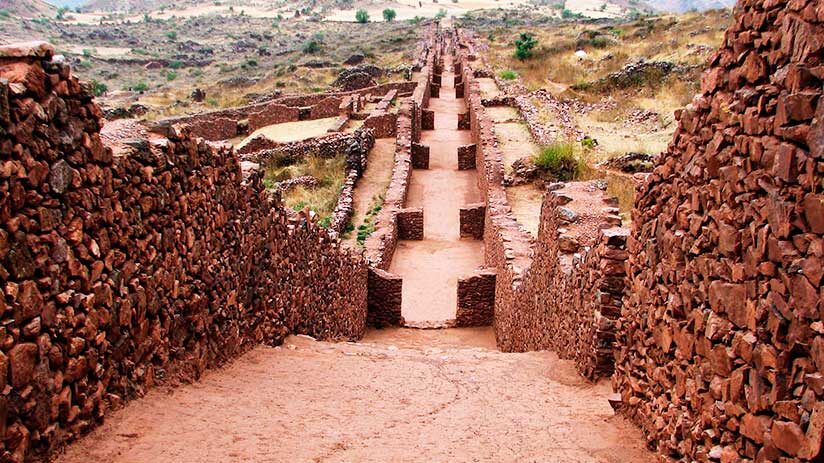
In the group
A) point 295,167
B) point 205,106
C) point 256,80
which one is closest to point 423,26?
point 256,80

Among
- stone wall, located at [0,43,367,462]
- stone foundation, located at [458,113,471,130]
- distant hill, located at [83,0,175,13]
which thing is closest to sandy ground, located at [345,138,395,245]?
stone foundation, located at [458,113,471,130]

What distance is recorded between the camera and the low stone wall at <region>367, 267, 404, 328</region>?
14.2 m

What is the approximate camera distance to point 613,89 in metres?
28.4

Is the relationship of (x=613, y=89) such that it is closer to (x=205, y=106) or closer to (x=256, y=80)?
(x=205, y=106)

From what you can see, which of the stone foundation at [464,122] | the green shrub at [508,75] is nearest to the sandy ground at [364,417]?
the stone foundation at [464,122]

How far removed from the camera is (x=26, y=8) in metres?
117

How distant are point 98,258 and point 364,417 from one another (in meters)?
2.36

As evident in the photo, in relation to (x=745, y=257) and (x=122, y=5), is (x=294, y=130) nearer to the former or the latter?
(x=745, y=257)

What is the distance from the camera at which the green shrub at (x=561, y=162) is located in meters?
17.9

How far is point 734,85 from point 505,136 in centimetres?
2072

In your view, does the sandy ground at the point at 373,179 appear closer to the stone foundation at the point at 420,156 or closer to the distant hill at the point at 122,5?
the stone foundation at the point at 420,156

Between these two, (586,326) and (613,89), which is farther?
(613,89)

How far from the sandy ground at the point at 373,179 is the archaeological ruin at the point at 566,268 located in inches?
381

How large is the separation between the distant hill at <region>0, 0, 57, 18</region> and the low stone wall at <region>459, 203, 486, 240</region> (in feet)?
362
